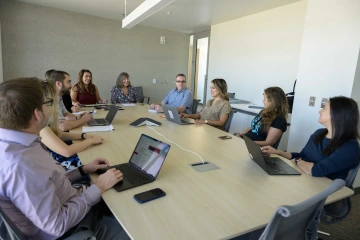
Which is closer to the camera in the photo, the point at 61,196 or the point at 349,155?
the point at 61,196

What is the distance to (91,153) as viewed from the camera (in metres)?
1.71

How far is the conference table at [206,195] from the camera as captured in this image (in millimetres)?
941

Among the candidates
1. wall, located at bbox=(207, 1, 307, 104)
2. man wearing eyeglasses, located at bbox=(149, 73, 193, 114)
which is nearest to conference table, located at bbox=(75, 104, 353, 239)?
man wearing eyeglasses, located at bbox=(149, 73, 193, 114)

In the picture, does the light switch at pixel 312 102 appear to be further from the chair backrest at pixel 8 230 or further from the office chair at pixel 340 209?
the chair backrest at pixel 8 230

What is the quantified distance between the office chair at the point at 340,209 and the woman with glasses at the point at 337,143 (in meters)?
0.03

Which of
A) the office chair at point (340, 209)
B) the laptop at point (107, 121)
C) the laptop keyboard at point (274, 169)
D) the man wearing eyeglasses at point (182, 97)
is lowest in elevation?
the office chair at point (340, 209)

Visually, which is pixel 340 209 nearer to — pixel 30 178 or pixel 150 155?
pixel 150 155

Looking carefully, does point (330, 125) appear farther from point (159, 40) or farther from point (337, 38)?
point (159, 40)

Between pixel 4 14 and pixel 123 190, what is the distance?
522 centimetres

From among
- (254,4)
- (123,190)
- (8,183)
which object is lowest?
(123,190)

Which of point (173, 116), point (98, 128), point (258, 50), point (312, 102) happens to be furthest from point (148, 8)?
point (258, 50)

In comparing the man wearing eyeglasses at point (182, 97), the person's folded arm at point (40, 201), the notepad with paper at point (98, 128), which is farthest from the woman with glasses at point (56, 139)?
the man wearing eyeglasses at point (182, 97)

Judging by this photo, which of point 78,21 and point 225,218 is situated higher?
point 78,21

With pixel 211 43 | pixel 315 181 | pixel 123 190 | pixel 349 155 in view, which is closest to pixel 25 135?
pixel 123 190
